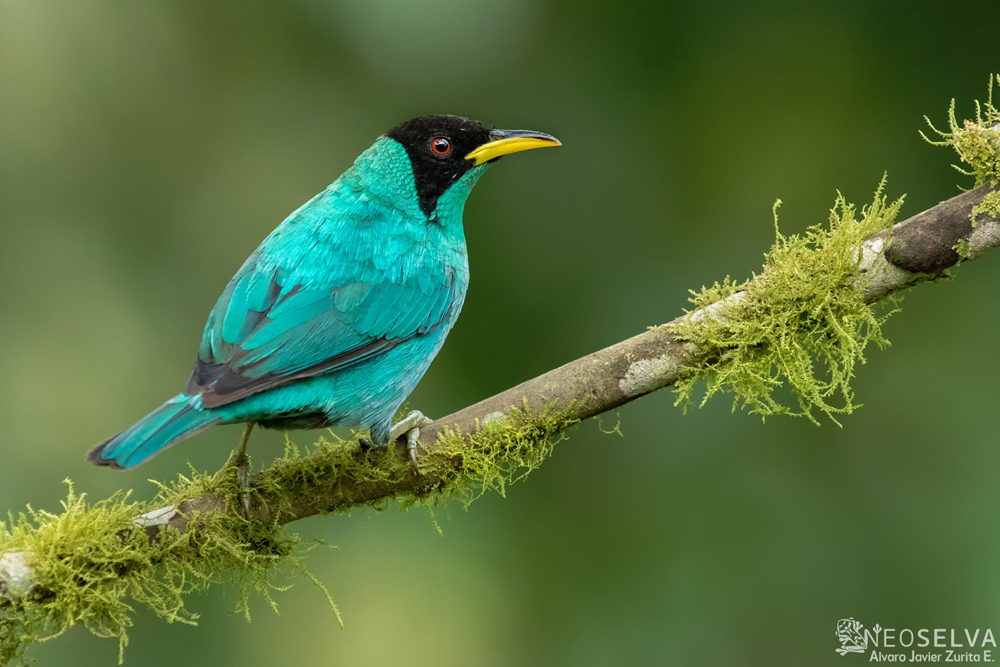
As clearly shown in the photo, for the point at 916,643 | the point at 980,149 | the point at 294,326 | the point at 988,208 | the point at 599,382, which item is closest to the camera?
the point at 988,208

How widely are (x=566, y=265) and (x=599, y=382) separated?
1747mm

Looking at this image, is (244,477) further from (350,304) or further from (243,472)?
(350,304)

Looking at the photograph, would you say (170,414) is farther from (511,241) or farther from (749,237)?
(749,237)

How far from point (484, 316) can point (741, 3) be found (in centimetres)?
199

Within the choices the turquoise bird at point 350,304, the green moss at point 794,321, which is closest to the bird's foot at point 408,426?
the turquoise bird at point 350,304

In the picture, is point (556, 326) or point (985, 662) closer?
point (985, 662)

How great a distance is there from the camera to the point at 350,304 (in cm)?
370

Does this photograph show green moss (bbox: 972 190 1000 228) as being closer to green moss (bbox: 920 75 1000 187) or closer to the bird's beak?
green moss (bbox: 920 75 1000 187)

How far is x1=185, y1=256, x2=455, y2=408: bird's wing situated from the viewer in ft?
11.0

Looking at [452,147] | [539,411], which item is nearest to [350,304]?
[539,411]

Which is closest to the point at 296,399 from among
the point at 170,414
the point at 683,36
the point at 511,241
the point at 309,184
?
the point at 170,414

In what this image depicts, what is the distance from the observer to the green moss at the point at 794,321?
329cm

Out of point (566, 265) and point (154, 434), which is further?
point (566, 265)

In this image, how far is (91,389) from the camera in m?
5.06
